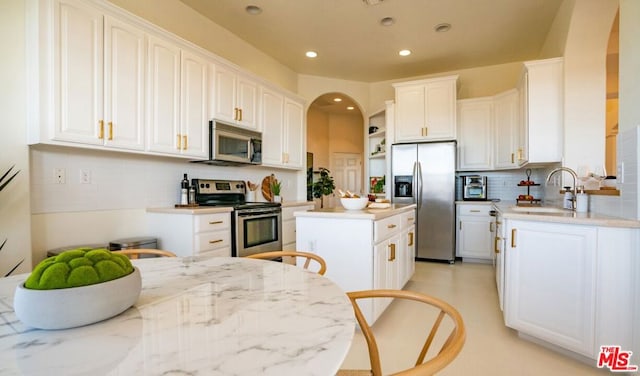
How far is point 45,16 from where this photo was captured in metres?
2.02

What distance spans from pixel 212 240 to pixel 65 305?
228 centimetres

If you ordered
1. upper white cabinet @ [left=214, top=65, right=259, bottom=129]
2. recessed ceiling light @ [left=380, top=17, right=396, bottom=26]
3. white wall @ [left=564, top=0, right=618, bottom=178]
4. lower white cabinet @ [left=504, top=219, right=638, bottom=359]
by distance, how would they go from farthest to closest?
recessed ceiling light @ [left=380, top=17, right=396, bottom=26] → upper white cabinet @ [left=214, top=65, right=259, bottom=129] → white wall @ [left=564, top=0, right=618, bottom=178] → lower white cabinet @ [left=504, top=219, right=638, bottom=359]

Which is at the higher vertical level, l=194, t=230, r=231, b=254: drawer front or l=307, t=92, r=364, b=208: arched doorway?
l=307, t=92, r=364, b=208: arched doorway

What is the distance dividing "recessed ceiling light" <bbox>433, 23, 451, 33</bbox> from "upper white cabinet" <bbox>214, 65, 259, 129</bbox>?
2271 millimetres

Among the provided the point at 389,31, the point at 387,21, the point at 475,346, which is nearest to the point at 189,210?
the point at 475,346

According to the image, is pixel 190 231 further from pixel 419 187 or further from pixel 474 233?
pixel 474 233

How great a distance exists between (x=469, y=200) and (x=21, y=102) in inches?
200

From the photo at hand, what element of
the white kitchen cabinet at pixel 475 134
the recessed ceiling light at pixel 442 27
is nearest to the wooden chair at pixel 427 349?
the recessed ceiling light at pixel 442 27

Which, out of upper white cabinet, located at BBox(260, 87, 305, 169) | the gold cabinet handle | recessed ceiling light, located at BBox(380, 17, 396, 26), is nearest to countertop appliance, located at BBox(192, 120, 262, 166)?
upper white cabinet, located at BBox(260, 87, 305, 169)

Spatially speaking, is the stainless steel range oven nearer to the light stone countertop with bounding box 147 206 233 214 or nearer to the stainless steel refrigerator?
the light stone countertop with bounding box 147 206 233 214

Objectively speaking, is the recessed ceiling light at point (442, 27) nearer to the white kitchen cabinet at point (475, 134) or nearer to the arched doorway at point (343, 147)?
the white kitchen cabinet at point (475, 134)

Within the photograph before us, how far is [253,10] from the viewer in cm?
343

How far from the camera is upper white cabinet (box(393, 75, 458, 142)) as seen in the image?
15.2ft

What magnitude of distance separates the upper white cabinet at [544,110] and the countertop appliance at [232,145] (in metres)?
3.01
